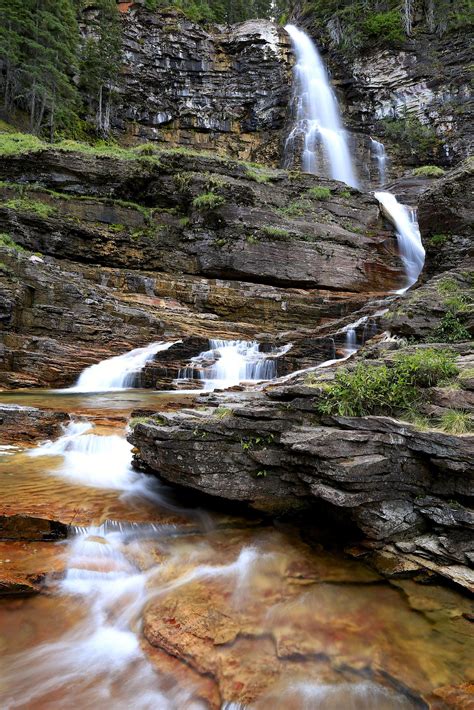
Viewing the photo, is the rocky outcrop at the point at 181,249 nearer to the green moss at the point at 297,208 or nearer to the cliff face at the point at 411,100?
the green moss at the point at 297,208

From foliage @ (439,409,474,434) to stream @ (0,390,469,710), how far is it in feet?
5.22

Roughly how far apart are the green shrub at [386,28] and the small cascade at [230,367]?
30666 mm

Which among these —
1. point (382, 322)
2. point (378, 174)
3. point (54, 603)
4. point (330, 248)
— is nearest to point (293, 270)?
point (330, 248)

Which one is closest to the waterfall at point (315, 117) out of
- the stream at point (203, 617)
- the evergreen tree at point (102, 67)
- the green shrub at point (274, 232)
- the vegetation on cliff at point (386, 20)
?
the vegetation on cliff at point (386, 20)

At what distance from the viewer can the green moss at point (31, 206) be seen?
1709 cm

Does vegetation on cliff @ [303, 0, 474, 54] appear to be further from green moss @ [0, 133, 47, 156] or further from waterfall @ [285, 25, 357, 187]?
green moss @ [0, 133, 47, 156]

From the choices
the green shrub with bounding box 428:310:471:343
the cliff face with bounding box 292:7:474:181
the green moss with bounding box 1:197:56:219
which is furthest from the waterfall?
the green shrub with bounding box 428:310:471:343

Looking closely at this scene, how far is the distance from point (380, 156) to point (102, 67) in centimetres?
2091

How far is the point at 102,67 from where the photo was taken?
2875cm

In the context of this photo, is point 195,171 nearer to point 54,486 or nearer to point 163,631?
point 54,486

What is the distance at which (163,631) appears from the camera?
352cm

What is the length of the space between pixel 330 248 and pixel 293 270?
247 centimetres

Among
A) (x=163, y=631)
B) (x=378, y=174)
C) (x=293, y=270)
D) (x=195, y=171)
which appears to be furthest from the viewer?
(x=378, y=174)

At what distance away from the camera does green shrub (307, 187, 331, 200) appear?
72.2ft
